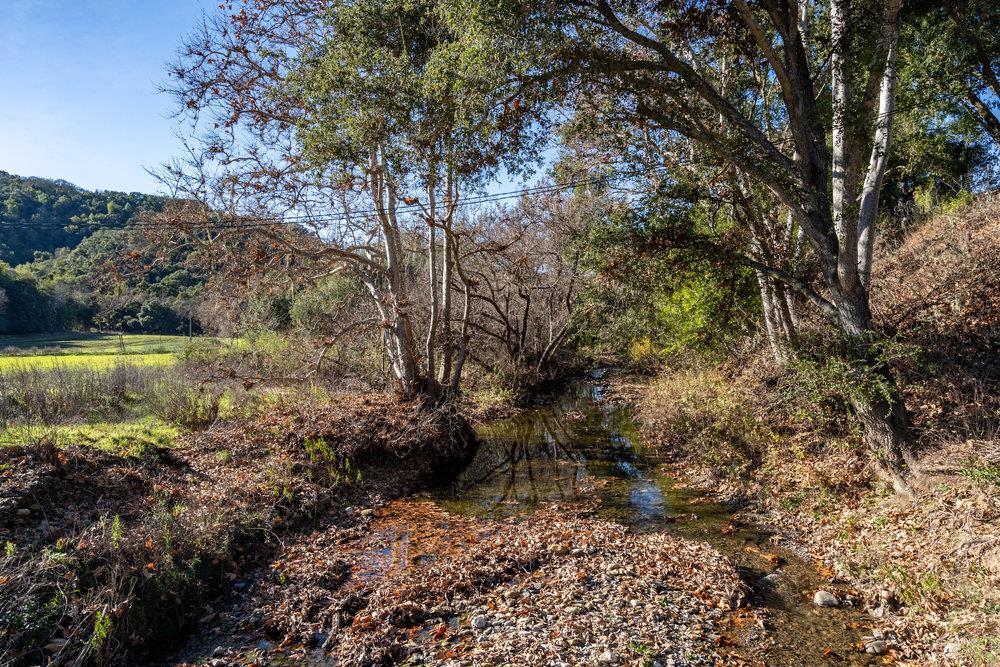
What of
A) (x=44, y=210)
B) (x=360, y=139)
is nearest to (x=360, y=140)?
(x=360, y=139)

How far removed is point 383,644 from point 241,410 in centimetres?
960

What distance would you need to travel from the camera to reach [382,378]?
1755 cm

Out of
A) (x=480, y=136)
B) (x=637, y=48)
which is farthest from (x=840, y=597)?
(x=637, y=48)

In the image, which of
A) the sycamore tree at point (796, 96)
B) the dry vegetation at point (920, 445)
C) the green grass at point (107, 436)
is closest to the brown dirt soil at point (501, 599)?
the dry vegetation at point (920, 445)

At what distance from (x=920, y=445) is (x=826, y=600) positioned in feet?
10.8

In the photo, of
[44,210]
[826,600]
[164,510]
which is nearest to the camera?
[826,600]

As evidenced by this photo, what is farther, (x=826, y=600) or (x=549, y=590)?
(x=549, y=590)

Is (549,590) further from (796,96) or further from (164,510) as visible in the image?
(796,96)

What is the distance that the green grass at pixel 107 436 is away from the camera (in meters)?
9.61

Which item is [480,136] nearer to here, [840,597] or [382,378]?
[840,597]

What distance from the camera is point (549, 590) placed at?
23.0 ft

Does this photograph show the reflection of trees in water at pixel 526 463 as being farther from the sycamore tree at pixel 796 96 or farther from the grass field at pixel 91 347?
the grass field at pixel 91 347

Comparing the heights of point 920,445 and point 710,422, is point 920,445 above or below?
above

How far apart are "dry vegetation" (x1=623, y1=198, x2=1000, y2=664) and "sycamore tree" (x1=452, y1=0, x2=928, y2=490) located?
618mm
